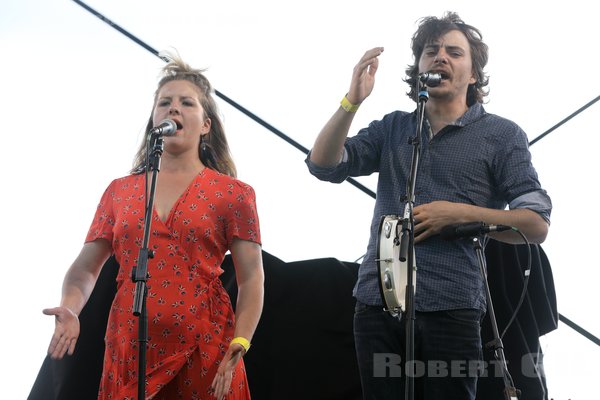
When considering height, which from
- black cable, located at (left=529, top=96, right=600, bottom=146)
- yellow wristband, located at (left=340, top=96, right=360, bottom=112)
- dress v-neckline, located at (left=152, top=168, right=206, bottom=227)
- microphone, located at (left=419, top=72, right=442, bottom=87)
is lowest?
dress v-neckline, located at (left=152, top=168, right=206, bottom=227)

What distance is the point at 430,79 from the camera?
8.57ft

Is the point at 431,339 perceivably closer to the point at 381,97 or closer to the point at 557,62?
the point at 381,97

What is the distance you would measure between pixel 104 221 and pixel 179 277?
0.34 metres

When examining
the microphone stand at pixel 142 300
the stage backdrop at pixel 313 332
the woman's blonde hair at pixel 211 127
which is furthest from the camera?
the stage backdrop at pixel 313 332

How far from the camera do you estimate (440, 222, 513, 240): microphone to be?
241cm

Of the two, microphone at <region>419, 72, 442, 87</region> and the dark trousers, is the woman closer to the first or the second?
the dark trousers

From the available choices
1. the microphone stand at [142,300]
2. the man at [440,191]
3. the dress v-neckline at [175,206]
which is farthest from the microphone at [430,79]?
the microphone stand at [142,300]

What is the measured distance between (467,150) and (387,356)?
69 centimetres

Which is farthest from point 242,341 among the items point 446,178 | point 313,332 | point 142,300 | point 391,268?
point 313,332

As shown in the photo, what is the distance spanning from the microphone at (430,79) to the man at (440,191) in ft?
0.09

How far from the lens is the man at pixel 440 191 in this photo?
244cm

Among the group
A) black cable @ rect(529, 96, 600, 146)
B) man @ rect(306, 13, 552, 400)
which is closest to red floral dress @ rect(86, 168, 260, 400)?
man @ rect(306, 13, 552, 400)

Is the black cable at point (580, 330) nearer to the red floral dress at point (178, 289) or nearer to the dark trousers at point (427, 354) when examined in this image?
the dark trousers at point (427, 354)

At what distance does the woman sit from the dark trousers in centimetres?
35
